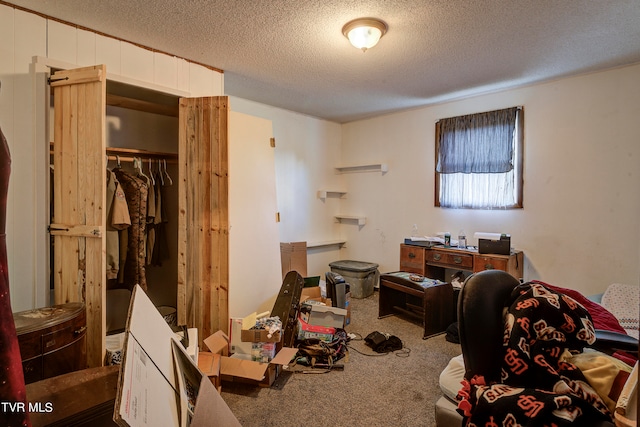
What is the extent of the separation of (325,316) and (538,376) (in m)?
2.12

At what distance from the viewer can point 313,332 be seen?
287cm

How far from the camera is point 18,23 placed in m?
2.18

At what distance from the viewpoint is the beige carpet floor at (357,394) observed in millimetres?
2002

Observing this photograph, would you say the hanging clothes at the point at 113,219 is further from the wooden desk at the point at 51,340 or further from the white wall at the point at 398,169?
the wooden desk at the point at 51,340

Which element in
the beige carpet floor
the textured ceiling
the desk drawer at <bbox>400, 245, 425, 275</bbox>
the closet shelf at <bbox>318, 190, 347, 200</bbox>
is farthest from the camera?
the closet shelf at <bbox>318, 190, 347, 200</bbox>

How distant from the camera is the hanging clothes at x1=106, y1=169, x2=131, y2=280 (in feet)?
8.72

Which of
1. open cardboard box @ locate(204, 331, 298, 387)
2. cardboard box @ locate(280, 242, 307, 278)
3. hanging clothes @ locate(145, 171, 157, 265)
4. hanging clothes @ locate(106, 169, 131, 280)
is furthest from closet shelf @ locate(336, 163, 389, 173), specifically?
hanging clothes @ locate(106, 169, 131, 280)

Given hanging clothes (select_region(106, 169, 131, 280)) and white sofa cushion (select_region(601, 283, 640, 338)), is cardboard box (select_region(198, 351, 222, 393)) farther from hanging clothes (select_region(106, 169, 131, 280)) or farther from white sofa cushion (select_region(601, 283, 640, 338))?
white sofa cushion (select_region(601, 283, 640, 338))

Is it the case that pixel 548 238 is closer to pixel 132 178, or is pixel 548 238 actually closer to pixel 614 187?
pixel 614 187

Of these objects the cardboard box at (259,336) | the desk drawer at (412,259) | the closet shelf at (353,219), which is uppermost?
the closet shelf at (353,219)

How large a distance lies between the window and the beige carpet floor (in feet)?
6.02

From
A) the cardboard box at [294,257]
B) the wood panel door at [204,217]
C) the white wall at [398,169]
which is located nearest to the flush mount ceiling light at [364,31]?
the wood panel door at [204,217]

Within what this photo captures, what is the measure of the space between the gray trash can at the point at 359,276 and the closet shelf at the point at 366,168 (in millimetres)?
1419

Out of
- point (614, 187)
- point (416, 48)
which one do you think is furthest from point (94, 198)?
point (614, 187)
